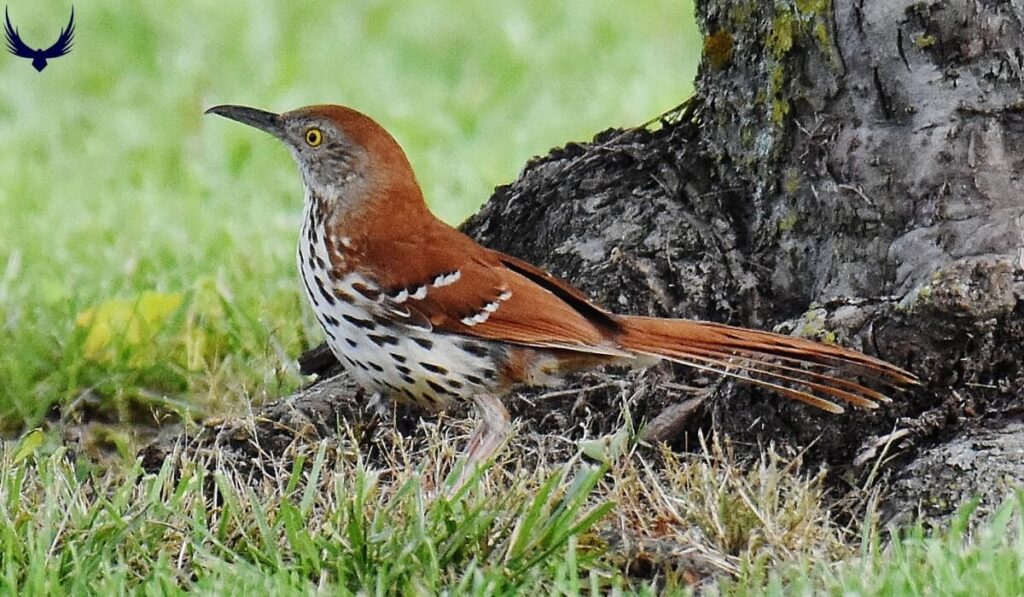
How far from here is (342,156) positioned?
14.3ft

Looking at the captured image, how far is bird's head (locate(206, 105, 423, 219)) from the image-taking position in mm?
4328

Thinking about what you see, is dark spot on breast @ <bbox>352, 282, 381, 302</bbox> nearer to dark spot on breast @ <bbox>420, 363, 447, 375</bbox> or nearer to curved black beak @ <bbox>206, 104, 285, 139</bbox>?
dark spot on breast @ <bbox>420, 363, 447, 375</bbox>

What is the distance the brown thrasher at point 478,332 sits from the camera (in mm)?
3863

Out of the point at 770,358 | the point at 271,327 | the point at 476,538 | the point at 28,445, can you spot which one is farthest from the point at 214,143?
the point at 476,538

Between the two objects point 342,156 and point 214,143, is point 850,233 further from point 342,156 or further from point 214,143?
point 214,143

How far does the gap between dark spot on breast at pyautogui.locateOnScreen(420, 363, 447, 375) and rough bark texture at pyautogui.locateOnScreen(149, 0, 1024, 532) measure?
403mm

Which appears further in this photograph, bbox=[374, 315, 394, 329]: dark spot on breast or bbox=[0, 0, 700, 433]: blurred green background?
bbox=[0, 0, 700, 433]: blurred green background

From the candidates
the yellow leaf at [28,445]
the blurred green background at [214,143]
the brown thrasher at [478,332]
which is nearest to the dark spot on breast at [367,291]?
the brown thrasher at [478,332]

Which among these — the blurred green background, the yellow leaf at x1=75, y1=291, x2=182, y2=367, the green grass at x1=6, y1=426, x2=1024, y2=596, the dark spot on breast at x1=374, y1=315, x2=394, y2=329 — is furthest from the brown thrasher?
the yellow leaf at x1=75, y1=291, x2=182, y2=367

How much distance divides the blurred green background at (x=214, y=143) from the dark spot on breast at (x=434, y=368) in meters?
0.82

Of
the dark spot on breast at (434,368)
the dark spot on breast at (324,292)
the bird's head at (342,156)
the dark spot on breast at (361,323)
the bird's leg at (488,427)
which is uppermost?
the bird's head at (342,156)

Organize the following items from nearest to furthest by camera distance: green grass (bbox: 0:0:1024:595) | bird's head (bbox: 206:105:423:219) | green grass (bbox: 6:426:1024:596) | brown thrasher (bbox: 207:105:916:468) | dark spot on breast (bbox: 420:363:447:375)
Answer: green grass (bbox: 6:426:1024:596) → green grass (bbox: 0:0:1024:595) → brown thrasher (bbox: 207:105:916:468) → dark spot on breast (bbox: 420:363:447:375) → bird's head (bbox: 206:105:423:219)

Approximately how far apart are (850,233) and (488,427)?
39.8 inches

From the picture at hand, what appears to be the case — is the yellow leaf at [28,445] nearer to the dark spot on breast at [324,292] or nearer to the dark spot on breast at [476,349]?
the dark spot on breast at [324,292]
